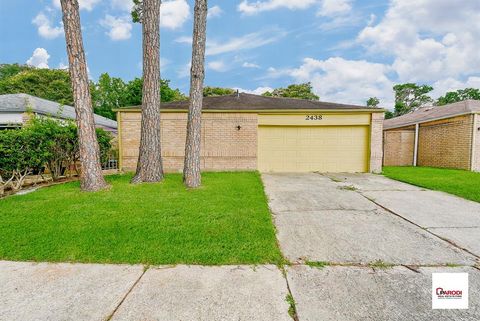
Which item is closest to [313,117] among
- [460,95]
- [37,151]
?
[37,151]

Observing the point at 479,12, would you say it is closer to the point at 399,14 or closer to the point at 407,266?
the point at 399,14

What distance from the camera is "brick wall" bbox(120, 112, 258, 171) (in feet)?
30.8

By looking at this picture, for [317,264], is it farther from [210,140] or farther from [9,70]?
[9,70]

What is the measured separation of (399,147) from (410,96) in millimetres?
32618

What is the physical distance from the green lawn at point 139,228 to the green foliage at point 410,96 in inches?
1630

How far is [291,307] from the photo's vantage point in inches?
74.3

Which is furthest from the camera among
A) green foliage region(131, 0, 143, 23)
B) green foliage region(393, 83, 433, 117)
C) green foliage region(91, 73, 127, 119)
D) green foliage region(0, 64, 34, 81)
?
green foliage region(393, 83, 433, 117)

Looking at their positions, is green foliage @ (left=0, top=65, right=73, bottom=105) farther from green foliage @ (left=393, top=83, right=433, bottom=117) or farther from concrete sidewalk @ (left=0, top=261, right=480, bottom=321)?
green foliage @ (left=393, top=83, right=433, bottom=117)

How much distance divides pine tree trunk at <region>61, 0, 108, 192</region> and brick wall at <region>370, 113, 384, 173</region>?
32.6 feet

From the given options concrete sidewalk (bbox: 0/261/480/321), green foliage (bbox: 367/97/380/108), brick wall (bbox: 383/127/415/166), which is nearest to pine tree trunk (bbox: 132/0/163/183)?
concrete sidewalk (bbox: 0/261/480/321)

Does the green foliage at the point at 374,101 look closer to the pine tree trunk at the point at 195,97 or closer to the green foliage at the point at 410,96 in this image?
the green foliage at the point at 410,96

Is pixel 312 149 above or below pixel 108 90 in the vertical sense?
below

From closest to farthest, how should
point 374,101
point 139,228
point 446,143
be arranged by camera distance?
point 139,228 < point 446,143 < point 374,101

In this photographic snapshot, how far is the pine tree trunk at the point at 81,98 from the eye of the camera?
529 cm
